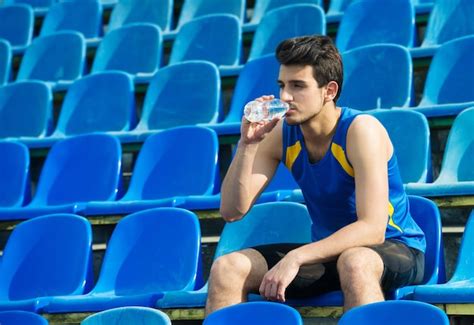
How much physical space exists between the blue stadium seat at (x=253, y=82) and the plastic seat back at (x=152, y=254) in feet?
3.41

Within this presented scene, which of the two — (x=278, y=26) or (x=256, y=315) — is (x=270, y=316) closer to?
(x=256, y=315)

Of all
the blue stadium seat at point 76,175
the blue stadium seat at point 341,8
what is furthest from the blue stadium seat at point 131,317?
the blue stadium seat at point 341,8

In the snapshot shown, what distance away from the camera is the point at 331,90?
289 cm

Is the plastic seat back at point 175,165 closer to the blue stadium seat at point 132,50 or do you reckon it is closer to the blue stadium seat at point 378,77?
the blue stadium seat at point 378,77

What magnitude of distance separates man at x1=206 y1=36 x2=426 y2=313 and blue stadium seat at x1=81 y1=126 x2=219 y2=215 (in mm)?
879

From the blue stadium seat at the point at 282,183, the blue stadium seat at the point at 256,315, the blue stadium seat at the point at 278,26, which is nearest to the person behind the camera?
the blue stadium seat at the point at 256,315

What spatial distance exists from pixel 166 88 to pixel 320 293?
6.82 ft

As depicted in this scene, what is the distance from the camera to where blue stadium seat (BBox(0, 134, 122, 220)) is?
13.4 ft

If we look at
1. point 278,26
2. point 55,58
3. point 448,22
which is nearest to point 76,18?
point 55,58

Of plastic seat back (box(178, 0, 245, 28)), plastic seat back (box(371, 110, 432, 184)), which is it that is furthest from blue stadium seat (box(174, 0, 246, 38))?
plastic seat back (box(371, 110, 432, 184))

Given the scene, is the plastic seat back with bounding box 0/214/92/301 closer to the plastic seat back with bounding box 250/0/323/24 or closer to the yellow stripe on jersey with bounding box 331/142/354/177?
the yellow stripe on jersey with bounding box 331/142/354/177

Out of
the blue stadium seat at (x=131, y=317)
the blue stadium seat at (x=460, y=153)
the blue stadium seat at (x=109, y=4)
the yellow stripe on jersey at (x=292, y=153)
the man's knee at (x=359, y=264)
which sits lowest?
the blue stadium seat at (x=131, y=317)

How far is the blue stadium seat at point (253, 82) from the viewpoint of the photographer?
4.45m

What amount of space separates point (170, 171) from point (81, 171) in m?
0.42
